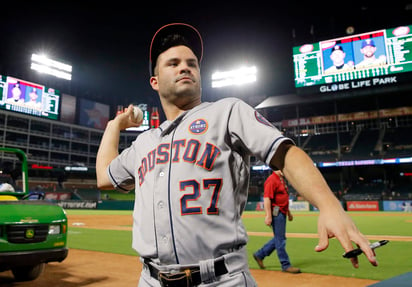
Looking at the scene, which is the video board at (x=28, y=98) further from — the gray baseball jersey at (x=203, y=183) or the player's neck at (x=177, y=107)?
the gray baseball jersey at (x=203, y=183)

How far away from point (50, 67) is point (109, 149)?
201ft

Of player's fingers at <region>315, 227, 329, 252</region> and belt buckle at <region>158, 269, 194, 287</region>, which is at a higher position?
player's fingers at <region>315, 227, 329, 252</region>

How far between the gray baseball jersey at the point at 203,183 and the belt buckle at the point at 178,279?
0.06 meters

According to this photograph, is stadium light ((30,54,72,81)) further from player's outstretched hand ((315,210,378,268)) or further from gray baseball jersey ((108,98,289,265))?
player's outstretched hand ((315,210,378,268))

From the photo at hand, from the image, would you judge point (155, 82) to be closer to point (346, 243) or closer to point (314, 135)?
point (346, 243)

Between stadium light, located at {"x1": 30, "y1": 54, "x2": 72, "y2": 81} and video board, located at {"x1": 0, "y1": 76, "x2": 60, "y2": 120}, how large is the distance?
4.98m

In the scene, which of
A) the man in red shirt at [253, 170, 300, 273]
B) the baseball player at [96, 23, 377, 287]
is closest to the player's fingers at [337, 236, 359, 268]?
the baseball player at [96, 23, 377, 287]

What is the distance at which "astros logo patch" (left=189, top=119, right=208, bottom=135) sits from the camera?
1718 mm

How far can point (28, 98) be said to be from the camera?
165 feet

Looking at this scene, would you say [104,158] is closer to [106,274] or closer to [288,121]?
[106,274]

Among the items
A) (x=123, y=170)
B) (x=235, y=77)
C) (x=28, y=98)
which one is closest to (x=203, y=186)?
(x=123, y=170)

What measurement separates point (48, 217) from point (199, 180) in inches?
194

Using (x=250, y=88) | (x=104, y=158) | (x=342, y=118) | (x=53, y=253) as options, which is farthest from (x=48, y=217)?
(x=250, y=88)

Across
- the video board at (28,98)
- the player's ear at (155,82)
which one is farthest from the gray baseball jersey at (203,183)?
the video board at (28,98)
